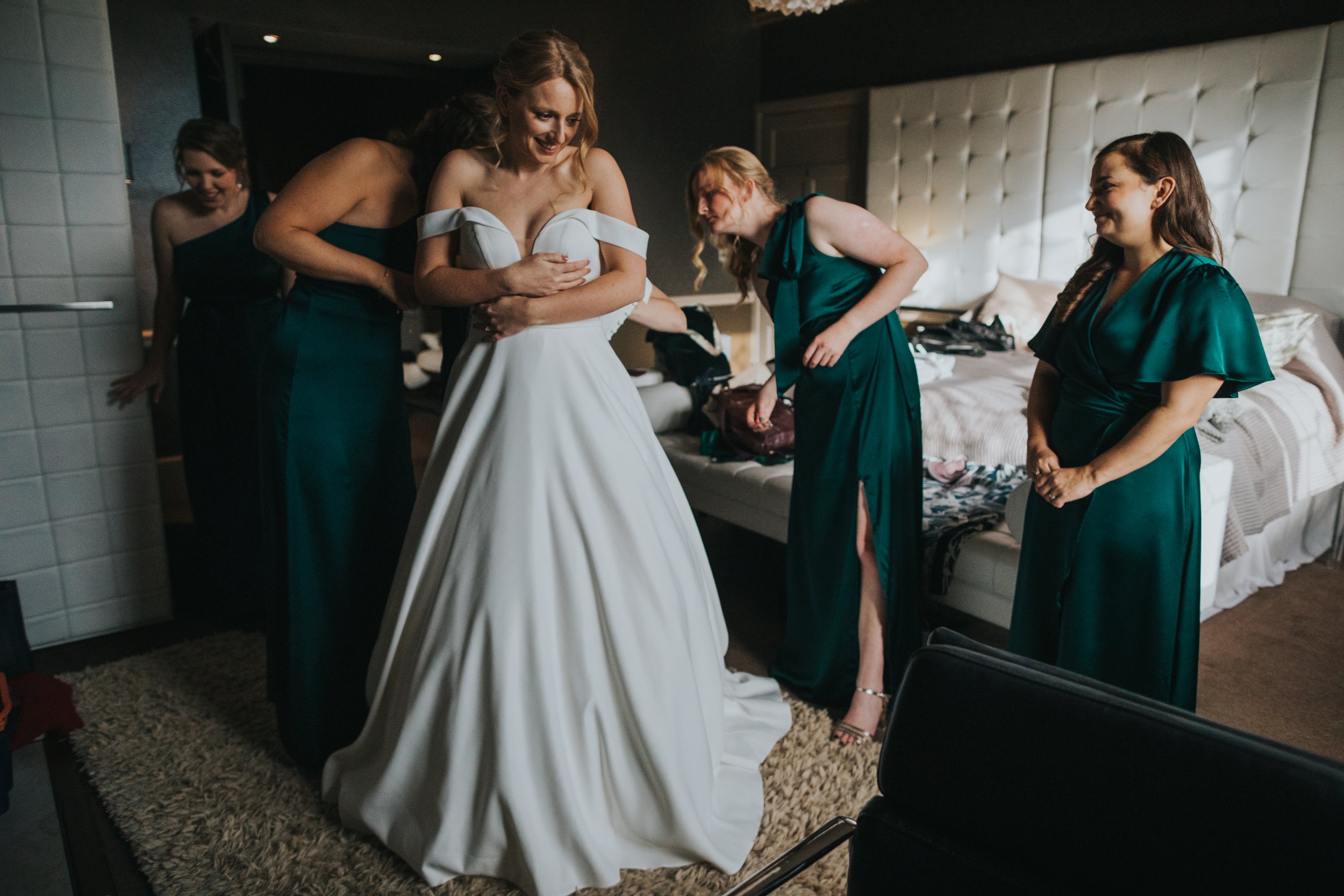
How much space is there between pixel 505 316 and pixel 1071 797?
1.27m

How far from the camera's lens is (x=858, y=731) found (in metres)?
2.25

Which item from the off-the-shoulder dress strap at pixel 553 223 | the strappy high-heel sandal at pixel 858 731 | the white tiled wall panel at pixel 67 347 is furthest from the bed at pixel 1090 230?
the white tiled wall panel at pixel 67 347

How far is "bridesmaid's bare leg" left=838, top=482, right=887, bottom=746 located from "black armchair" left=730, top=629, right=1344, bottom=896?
1.40m

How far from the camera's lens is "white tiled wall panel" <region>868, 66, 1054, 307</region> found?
487 centimetres

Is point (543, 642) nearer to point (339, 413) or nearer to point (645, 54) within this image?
point (339, 413)

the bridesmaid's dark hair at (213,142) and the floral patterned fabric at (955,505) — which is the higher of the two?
the bridesmaid's dark hair at (213,142)

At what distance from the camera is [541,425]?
1692mm

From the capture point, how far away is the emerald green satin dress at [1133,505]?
5.31 feet

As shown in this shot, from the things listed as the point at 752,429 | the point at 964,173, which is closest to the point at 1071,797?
the point at 752,429

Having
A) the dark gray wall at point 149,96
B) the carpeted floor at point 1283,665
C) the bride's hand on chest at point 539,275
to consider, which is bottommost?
→ the carpeted floor at point 1283,665

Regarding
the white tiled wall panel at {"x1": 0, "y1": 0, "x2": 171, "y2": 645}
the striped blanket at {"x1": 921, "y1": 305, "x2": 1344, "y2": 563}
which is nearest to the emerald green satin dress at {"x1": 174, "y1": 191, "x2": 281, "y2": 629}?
the white tiled wall panel at {"x1": 0, "y1": 0, "x2": 171, "y2": 645}

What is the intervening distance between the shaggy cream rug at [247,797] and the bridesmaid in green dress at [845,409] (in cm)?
23

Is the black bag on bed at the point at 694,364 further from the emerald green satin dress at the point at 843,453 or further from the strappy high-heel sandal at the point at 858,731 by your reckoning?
the strappy high-heel sandal at the point at 858,731

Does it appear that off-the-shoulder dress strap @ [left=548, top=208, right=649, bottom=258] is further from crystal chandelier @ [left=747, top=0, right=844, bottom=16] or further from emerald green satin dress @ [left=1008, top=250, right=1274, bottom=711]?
crystal chandelier @ [left=747, top=0, right=844, bottom=16]
